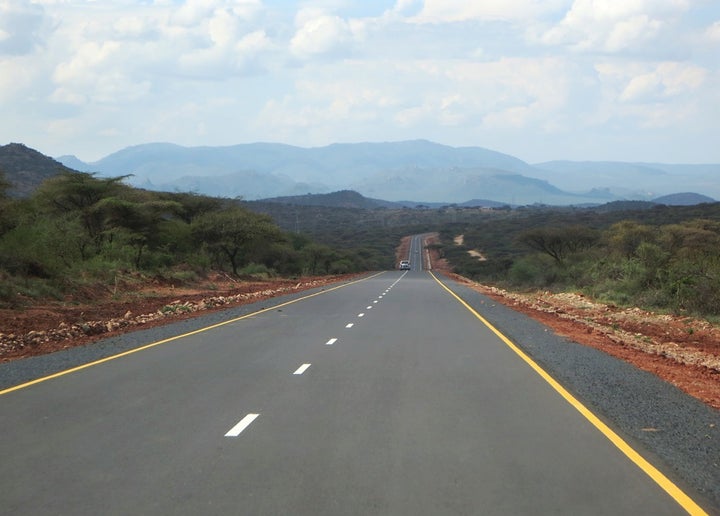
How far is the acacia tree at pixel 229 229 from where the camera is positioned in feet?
178

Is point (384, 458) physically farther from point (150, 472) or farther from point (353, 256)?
point (353, 256)

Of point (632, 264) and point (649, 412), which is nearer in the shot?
point (649, 412)

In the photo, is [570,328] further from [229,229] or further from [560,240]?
[560,240]

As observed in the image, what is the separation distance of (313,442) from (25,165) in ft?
310

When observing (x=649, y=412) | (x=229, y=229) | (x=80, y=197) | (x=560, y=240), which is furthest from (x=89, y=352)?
(x=560, y=240)

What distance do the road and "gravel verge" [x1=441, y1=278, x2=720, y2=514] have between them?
0.91ft

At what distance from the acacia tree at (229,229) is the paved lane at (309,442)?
40871mm

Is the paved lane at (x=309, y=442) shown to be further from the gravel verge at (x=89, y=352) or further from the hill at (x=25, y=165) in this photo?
the hill at (x=25, y=165)

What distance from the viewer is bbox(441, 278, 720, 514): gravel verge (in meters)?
6.58

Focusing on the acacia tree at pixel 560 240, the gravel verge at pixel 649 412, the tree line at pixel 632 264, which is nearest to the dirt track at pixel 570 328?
the gravel verge at pixel 649 412

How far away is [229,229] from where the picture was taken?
54094mm

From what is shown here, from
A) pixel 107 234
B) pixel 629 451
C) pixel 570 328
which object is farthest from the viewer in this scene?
pixel 107 234

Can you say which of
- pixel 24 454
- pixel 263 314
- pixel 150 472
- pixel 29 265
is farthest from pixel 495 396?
pixel 29 265

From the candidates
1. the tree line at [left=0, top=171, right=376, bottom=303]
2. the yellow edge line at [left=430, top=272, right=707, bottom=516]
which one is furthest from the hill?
the yellow edge line at [left=430, top=272, right=707, bottom=516]
